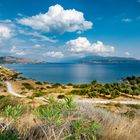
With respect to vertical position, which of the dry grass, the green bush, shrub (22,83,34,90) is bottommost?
shrub (22,83,34,90)

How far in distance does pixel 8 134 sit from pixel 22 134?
18.5 inches

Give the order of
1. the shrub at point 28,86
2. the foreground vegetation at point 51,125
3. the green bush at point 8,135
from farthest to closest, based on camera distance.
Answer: the shrub at point 28,86, the foreground vegetation at point 51,125, the green bush at point 8,135

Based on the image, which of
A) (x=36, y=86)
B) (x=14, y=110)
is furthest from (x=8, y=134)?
(x=36, y=86)

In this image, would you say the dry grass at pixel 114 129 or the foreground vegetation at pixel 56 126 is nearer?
the foreground vegetation at pixel 56 126

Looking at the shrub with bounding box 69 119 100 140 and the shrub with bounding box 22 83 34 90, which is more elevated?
the shrub with bounding box 69 119 100 140

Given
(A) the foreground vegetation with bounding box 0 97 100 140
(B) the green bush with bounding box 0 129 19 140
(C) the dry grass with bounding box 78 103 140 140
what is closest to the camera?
(B) the green bush with bounding box 0 129 19 140

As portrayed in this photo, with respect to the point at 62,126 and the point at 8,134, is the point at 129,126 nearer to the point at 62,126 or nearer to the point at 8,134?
the point at 62,126

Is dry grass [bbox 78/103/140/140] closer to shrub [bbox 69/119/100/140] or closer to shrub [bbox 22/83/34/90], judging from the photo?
shrub [bbox 69/119/100/140]

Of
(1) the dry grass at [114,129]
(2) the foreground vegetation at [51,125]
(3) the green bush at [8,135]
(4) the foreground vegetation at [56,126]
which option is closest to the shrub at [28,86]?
(1) the dry grass at [114,129]

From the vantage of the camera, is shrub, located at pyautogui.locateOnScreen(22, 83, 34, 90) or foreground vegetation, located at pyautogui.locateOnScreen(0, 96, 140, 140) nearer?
foreground vegetation, located at pyautogui.locateOnScreen(0, 96, 140, 140)

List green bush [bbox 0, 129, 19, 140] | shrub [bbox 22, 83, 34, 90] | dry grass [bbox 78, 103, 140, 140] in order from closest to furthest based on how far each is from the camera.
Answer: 1. green bush [bbox 0, 129, 19, 140]
2. dry grass [bbox 78, 103, 140, 140]
3. shrub [bbox 22, 83, 34, 90]

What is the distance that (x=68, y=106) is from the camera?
4215 mm

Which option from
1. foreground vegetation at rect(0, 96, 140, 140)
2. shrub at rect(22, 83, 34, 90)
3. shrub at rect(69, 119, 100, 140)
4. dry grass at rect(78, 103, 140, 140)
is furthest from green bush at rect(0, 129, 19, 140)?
shrub at rect(22, 83, 34, 90)

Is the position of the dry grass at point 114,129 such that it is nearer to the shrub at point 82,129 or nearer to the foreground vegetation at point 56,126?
the foreground vegetation at point 56,126
